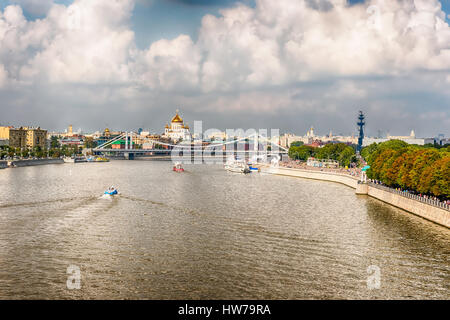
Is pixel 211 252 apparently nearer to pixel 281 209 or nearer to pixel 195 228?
pixel 195 228

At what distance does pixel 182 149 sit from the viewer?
442 ft

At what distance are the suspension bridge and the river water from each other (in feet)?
270

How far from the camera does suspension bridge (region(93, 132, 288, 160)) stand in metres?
A: 114

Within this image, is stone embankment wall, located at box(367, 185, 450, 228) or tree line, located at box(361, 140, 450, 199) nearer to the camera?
stone embankment wall, located at box(367, 185, 450, 228)

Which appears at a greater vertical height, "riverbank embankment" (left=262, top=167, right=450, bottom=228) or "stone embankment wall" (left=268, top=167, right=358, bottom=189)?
"stone embankment wall" (left=268, top=167, right=358, bottom=189)

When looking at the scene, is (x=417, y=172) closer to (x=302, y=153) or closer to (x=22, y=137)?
(x=302, y=153)

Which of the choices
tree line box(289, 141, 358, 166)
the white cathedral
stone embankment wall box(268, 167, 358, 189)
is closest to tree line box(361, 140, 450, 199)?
stone embankment wall box(268, 167, 358, 189)

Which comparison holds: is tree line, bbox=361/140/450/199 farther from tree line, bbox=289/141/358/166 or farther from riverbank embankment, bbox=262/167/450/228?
tree line, bbox=289/141/358/166

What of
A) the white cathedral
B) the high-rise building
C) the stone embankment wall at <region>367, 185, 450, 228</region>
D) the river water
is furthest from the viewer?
the white cathedral

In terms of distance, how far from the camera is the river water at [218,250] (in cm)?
1371

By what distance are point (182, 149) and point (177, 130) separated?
133 feet

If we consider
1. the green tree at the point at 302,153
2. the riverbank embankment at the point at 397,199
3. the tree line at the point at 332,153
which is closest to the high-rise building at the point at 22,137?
the green tree at the point at 302,153
